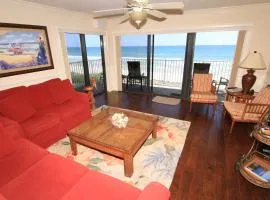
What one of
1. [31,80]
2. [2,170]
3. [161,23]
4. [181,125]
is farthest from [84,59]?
[2,170]

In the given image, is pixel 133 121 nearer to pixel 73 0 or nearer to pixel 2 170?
pixel 2 170

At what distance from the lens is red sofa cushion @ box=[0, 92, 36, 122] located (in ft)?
7.95

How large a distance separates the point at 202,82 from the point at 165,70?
2.56 meters

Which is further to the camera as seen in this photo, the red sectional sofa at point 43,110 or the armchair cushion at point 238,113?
the armchair cushion at point 238,113

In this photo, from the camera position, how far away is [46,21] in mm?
3346

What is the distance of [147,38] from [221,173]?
3938 millimetres

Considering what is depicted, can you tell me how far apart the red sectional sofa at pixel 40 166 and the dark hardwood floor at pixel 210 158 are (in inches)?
34.3

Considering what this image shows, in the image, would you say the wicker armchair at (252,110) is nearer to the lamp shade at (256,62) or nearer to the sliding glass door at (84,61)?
Answer: the lamp shade at (256,62)

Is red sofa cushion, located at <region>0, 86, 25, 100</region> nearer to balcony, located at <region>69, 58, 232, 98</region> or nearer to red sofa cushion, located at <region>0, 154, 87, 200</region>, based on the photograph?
red sofa cushion, located at <region>0, 154, 87, 200</region>

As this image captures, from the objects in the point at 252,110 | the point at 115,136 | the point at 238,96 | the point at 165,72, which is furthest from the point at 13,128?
the point at 165,72

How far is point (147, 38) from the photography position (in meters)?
4.78

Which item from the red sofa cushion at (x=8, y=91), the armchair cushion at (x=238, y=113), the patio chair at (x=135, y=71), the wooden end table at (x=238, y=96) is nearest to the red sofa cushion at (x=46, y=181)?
the red sofa cushion at (x=8, y=91)

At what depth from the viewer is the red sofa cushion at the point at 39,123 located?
7.74 feet

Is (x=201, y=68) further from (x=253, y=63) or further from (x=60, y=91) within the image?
(x=60, y=91)
